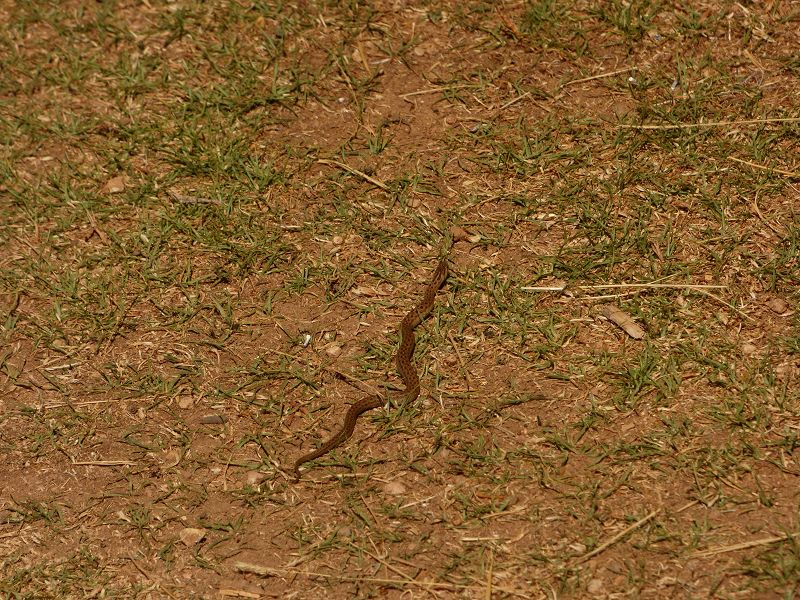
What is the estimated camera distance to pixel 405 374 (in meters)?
4.99

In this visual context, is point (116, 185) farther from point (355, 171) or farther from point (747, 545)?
point (747, 545)

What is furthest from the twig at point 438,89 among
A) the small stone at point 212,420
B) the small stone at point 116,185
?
the small stone at point 212,420

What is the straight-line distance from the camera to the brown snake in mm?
4809

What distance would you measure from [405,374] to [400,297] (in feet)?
1.84

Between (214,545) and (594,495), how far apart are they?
166 centimetres

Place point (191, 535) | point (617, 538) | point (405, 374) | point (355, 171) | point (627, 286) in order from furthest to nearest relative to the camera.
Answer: point (355, 171) → point (627, 286) → point (405, 374) → point (191, 535) → point (617, 538)

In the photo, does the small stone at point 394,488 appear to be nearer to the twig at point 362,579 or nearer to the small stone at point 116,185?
the twig at point 362,579

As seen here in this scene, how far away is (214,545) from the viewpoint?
457cm

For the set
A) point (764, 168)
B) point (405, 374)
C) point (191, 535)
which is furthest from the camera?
point (764, 168)

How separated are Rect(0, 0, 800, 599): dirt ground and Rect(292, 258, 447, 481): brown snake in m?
0.06

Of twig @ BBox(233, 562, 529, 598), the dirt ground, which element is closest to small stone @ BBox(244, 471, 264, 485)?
the dirt ground

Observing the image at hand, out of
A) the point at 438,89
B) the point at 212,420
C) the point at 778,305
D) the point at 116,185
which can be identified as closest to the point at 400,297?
the point at 212,420

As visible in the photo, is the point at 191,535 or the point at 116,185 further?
the point at 116,185

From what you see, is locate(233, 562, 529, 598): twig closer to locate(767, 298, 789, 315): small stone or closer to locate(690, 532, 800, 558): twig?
locate(690, 532, 800, 558): twig
